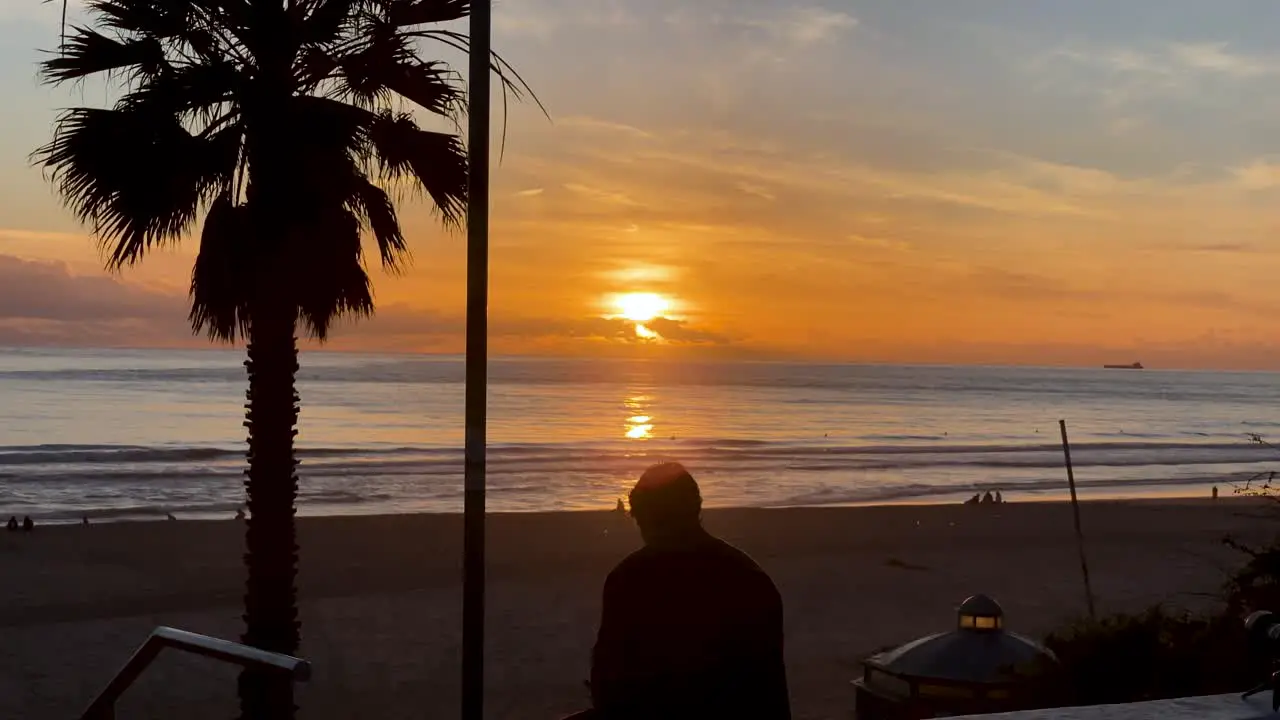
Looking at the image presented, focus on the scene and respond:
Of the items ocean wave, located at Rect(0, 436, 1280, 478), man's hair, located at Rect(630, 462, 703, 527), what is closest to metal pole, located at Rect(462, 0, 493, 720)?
man's hair, located at Rect(630, 462, 703, 527)

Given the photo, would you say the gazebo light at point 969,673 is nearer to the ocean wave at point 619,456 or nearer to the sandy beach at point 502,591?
the sandy beach at point 502,591

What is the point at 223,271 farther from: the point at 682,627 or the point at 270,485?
the point at 682,627

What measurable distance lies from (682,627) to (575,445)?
47.8 m

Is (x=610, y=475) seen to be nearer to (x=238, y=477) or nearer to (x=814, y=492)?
(x=814, y=492)

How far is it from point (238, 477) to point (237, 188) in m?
30.6

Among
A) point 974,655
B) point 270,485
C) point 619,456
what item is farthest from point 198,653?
point 619,456

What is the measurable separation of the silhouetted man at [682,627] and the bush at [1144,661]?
4059 millimetres

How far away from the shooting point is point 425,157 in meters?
8.92

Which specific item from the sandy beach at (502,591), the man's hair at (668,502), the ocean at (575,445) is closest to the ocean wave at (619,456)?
the ocean at (575,445)

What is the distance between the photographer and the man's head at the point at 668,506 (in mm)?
3795

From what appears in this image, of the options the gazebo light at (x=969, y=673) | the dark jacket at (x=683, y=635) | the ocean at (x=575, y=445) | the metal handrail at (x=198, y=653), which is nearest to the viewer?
the dark jacket at (x=683, y=635)

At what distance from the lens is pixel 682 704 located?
376 cm

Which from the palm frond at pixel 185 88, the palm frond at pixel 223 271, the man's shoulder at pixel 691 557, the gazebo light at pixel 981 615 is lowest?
the gazebo light at pixel 981 615

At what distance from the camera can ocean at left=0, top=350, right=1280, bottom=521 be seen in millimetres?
34531
